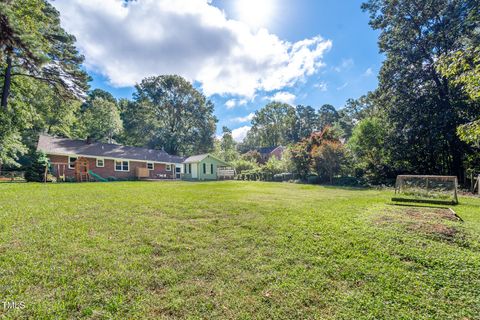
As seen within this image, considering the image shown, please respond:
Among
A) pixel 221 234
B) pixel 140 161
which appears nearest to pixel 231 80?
pixel 140 161

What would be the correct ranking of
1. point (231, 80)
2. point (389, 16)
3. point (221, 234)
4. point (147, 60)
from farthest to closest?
point (231, 80), point (389, 16), point (147, 60), point (221, 234)

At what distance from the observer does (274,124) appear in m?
54.4

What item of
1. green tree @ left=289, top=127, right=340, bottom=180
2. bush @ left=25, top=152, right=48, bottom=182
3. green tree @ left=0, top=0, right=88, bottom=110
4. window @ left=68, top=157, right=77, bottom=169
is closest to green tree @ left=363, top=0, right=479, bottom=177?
green tree @ left=289, top=127, right=340, bottom=180

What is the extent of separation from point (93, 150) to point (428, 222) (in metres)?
24.1

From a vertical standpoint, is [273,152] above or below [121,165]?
above

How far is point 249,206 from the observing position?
650 cm

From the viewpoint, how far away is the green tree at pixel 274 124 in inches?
1997

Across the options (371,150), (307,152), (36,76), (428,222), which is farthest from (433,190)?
(36,76)

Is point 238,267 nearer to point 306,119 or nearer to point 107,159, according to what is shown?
point 107,159

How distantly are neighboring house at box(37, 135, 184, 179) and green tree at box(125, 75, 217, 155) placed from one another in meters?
8.81

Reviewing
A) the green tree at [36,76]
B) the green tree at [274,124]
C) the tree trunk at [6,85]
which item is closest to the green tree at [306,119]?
the green tree at [274,124]

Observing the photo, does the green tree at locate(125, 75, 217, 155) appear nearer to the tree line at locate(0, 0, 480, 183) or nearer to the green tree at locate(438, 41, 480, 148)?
the tree line at locate(0, 0, 480, 183)

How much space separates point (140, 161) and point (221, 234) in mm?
21831

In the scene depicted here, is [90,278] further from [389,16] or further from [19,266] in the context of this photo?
[389,16]
